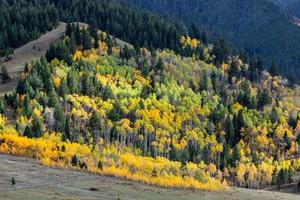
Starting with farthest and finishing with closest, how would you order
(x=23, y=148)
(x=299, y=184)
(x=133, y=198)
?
(x=299, y=184), (x=23, y=148), (x=133, y=198)

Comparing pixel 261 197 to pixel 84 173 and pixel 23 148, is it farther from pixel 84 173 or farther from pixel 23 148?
pixel 23 148

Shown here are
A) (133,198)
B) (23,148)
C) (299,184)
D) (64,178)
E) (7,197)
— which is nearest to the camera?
(7,197)

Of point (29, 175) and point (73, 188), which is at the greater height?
point (29, 175)

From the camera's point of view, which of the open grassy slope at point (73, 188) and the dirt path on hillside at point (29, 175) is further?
the dirt path on hillside at point (29, 175)

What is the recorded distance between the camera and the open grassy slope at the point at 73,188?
124500mm

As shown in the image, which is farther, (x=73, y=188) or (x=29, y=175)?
(x=29, y=175)

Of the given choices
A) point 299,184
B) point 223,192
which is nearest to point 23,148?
point 223,192

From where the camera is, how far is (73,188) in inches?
5271

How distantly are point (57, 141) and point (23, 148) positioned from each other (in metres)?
24.0

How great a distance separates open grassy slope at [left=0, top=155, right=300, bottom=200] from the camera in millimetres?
124500

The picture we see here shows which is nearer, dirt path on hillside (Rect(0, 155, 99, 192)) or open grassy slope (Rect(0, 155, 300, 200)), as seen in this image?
open grassy slope (Rect(0, 155, 300, 200))

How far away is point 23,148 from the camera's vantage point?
6890 inches

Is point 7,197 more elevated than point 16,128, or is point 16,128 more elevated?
point 16,128

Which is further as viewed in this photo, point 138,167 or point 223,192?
point 138,167
